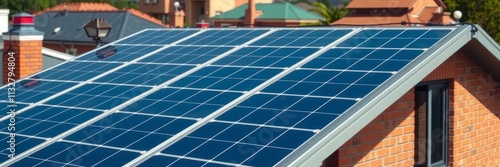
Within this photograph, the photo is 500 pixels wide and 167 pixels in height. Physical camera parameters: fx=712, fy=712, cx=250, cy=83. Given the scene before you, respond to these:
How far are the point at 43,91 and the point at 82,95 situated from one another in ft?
3.22

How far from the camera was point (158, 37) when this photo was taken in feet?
41.8

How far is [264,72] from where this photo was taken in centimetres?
890

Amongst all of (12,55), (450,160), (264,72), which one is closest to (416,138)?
(450,160)

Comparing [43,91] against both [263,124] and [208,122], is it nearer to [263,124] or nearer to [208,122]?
[208,122]

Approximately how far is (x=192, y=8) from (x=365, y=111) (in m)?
94.0

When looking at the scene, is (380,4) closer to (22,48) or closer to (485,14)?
(485,14)

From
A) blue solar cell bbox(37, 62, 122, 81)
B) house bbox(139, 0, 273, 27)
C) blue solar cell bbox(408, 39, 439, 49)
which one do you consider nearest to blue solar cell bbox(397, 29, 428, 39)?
blue solar cell bbox(408, 39, 439, 49)

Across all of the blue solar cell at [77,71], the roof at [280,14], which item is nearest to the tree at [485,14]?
the roof at [280,14]

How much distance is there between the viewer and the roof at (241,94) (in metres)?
6.79

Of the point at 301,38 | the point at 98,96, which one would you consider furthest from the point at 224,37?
the point at 98,96

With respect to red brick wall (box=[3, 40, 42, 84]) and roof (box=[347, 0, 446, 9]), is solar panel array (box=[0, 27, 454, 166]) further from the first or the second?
roof (box=[347, 0, 446, 9])

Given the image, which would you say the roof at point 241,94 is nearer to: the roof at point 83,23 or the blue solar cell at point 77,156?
the blue solar cell at point 77,156

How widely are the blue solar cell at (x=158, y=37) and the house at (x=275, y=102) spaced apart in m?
0.10

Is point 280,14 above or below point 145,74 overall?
below
